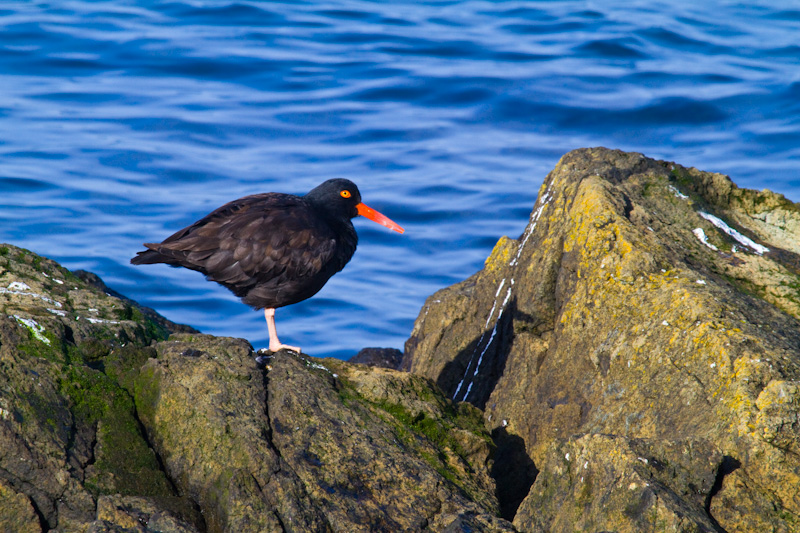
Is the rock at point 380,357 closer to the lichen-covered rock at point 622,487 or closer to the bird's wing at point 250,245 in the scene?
the bird's wing at point 250,245

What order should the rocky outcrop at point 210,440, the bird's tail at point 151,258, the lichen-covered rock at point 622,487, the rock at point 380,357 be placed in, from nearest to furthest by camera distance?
the lichen-covered rock at point 622,487 < the rocky outcrop at point 210,440 < the bird's tail at point 151,258 < the rock at point 380,357

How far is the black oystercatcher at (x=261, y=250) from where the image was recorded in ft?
21.0

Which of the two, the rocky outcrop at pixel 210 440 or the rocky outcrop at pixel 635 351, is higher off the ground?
the rocky outcrop at pixel 635 351

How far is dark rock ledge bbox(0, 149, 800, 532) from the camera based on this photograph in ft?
12.9

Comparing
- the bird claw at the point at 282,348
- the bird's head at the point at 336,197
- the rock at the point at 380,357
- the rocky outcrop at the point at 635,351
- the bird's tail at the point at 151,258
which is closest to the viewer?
the rocky outcrop at the point at 635,351

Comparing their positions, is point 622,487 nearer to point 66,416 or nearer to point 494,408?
point 494,408

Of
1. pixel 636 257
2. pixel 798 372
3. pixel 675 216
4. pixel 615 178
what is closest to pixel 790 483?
pixel 798 372

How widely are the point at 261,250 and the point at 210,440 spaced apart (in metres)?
2.48

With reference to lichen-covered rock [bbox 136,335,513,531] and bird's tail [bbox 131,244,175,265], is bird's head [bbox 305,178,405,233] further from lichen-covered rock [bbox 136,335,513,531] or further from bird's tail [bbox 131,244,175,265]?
lichen-covered rock [bbox 136,335,513,531]

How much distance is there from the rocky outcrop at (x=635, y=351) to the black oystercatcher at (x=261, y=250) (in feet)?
3.71

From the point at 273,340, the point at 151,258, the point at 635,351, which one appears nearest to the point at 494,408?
the point at 635,351

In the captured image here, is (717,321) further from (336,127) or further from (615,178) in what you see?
(336,127)

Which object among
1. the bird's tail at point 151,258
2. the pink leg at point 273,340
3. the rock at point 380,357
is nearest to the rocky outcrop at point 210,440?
the pink leg at point 273,340

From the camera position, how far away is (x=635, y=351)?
5023 millimetres
